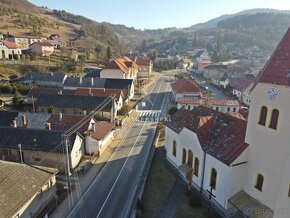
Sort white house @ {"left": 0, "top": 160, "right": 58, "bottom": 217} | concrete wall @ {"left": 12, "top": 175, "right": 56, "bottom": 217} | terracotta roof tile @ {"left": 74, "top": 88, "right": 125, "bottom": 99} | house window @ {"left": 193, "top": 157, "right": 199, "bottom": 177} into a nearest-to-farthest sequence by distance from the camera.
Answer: white house @ {"left": 0, "top": 160, "right": 58, "bottom": 217} → concrete wall @ {"left": 12, "top": 175, "right": 56, "bottom": 217} → house window @ {"left": 193, "top": 157, "right": 199, "bottom": 177} → terracotta roof tile @ {"left": 74, "top": 88, "right": 125, "bottom": 99}

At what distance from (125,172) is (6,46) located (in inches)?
3999

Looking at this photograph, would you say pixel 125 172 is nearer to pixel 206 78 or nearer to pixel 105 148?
pixel 105 148

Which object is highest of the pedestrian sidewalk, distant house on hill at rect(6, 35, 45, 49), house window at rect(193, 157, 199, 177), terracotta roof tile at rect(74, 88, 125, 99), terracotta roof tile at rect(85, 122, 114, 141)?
distant house on hill at rect(6, 35, 45, 49)

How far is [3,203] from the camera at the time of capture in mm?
25328

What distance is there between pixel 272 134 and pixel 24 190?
1037 inches

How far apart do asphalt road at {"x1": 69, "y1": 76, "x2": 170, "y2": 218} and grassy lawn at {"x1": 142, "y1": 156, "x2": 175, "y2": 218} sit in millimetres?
1786

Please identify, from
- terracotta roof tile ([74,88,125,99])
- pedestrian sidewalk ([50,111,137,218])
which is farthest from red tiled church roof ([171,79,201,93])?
pedestrian sidewalk ([50,111,137,218])

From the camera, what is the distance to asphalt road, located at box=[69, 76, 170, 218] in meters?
31.7

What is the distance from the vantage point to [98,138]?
44.5m

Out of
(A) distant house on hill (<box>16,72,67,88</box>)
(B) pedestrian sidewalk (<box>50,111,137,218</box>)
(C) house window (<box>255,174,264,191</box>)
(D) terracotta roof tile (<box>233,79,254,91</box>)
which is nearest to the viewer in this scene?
(C) house window (<box>255,174,264,191</box>)

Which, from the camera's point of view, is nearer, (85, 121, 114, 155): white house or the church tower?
the church tower

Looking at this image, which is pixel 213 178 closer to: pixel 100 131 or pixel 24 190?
pixel 24 190

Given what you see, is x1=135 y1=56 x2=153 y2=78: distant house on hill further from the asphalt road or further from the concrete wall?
the concrete wall

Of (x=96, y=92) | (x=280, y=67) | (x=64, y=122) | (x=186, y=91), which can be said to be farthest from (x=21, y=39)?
(x=280, y=67)
